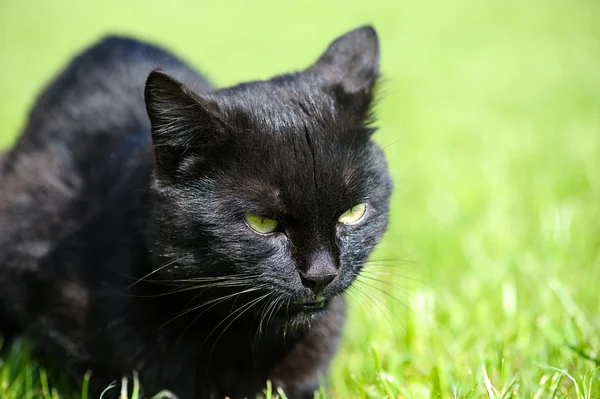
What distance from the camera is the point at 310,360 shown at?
224cm

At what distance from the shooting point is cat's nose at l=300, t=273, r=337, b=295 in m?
1.75

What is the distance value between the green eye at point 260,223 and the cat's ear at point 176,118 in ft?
0.77

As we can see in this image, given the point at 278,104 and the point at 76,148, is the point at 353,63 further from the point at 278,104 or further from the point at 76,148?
the point at 76,148

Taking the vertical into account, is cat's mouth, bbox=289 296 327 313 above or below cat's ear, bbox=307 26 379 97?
below

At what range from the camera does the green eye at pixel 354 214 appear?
1.91 m

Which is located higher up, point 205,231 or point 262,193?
point 262,193

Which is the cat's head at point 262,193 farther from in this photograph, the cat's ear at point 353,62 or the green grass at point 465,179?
the green grass at point 465,179

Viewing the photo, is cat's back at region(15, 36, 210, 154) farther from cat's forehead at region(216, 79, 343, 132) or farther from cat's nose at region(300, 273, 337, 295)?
cat's nose at region(300, 273, 337, 295)

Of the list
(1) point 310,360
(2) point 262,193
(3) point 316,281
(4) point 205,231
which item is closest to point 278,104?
(2) point 262,193

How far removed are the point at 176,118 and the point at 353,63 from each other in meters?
0.68

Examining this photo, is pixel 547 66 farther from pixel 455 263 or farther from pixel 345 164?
pixel 345 164

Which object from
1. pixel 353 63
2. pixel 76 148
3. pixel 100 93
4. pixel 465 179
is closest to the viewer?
pixel 353 63

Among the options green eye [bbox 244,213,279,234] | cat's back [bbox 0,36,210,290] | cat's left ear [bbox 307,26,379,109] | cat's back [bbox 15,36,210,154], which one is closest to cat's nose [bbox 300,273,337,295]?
green eye [bbox 244,213,279,234]

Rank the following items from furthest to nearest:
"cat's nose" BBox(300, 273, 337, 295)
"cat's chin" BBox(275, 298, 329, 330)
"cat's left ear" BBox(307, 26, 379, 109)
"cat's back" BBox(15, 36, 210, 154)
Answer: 1. "cat's back" BBox(15, 36, 210, 154)
2. "cat's left ear" BBox(307, 26, 379, 109)
3. "cat's chin" BBox(275, 298, 329, 330)
4. "cat's nose" BBox(300, 273, 337, 295)
